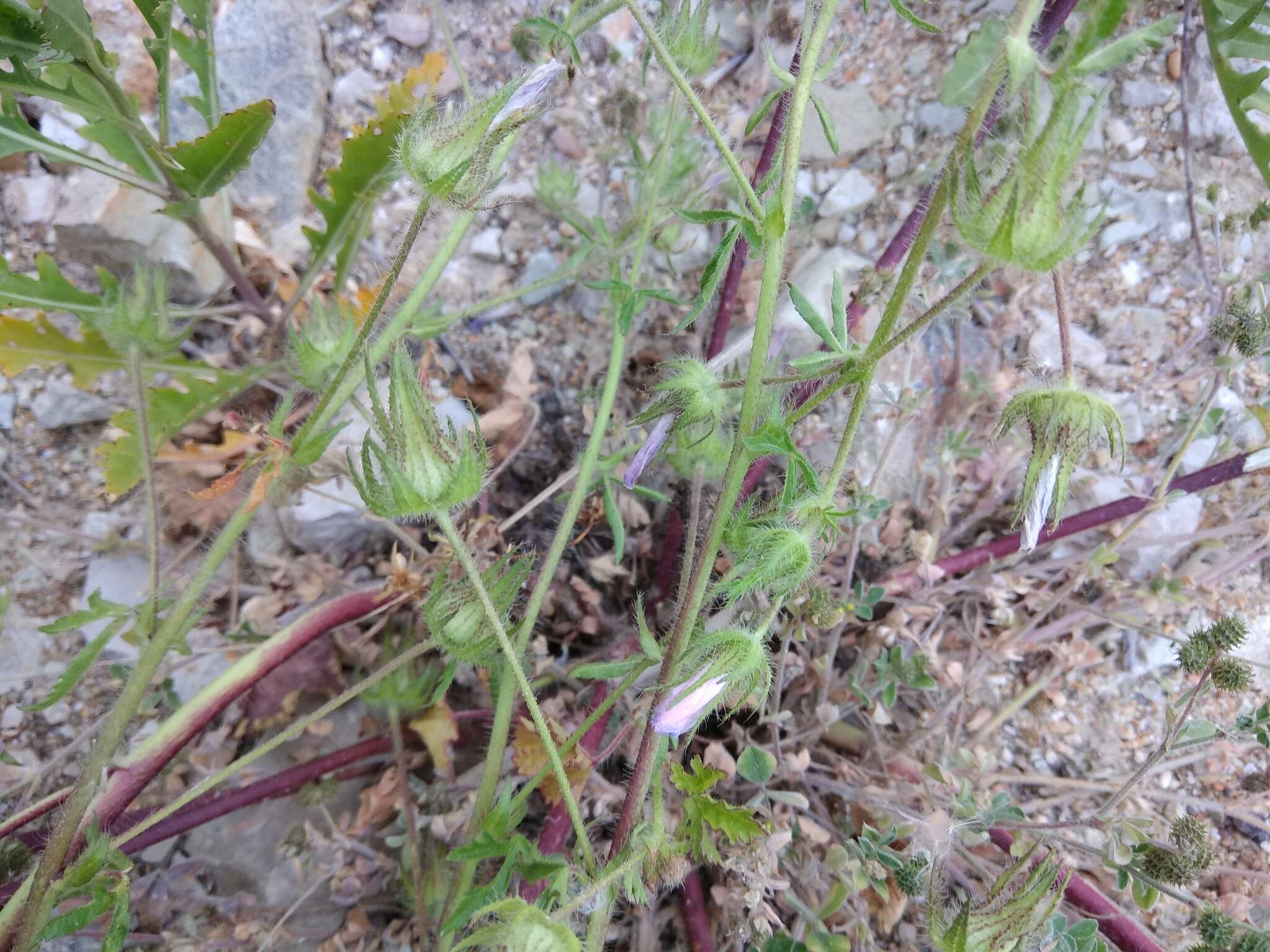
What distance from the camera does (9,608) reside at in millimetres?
2223

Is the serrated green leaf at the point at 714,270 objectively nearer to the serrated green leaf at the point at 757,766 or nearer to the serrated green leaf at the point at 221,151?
the serrated green leaf at the point at 757,766

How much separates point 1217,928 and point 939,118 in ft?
7.71

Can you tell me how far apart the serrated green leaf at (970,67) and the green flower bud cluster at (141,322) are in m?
1.86

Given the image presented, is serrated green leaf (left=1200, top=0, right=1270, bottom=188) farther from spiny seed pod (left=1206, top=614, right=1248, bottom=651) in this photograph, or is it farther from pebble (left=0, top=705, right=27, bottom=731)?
pebble (left=0, top=705, right=27, bottom=731)

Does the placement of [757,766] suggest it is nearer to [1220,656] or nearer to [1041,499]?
[1041,499]

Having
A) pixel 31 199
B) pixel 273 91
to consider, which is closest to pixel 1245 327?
pixel 273 91

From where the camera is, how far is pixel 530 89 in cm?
140

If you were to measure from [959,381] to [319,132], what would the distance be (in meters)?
2.27

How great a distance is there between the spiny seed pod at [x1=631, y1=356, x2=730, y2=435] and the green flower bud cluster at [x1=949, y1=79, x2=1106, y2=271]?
511mm

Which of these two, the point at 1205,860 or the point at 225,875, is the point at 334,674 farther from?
the point at 1205,860

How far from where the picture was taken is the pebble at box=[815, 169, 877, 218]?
271 cm

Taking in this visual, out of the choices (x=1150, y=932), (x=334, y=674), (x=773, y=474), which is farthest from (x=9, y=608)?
(x=1150, y=932)

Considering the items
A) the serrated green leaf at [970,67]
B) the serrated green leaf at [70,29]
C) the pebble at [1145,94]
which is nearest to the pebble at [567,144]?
the serrated green leaf at [970,67]

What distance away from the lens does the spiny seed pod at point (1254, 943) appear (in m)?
1.46
